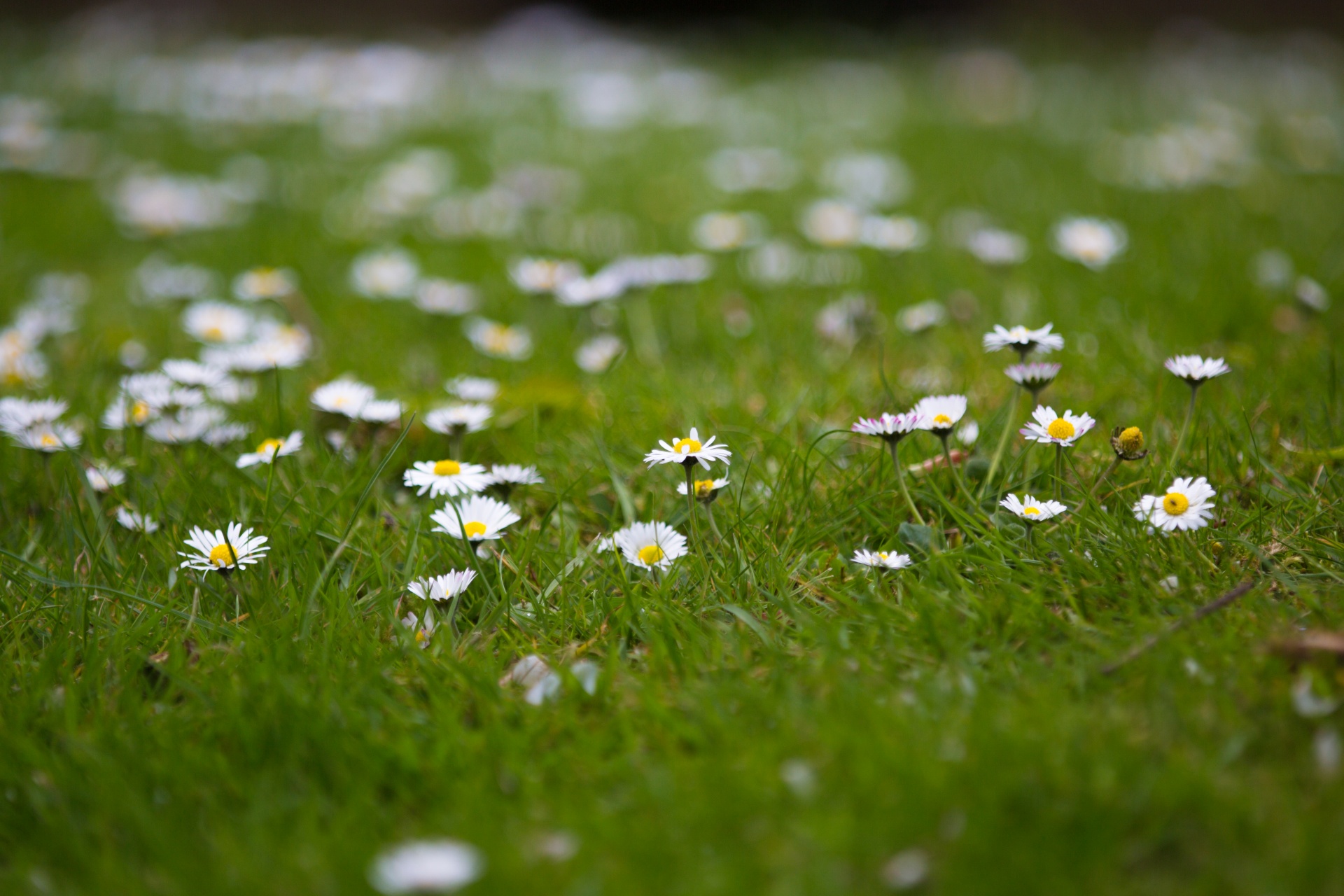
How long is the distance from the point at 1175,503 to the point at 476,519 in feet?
3.61

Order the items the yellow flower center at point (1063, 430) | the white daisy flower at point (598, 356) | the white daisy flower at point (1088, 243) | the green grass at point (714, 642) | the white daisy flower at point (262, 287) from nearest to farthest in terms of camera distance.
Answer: the green grass at point (714, 642) < the yellow flower center at point (1063, 430) < the white daisy flower at point (598, 356) < the white daisy flower at point (1088, 243) < the white daisy flower at point (262, 287)

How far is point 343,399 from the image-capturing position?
1.92 meters

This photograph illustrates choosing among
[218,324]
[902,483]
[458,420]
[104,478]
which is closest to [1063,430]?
[902,483]

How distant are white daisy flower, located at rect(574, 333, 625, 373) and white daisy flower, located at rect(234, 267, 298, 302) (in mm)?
860

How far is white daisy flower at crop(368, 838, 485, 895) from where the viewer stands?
944mm

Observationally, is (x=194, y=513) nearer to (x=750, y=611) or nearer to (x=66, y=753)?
(x=66, y=753)

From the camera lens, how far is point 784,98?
17.5ft

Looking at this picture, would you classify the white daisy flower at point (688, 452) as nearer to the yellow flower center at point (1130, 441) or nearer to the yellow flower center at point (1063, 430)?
the yellow flower center at point (1063, 430)

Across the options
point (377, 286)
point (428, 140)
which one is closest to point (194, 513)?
point (377, 286)

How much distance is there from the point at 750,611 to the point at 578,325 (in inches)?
50.7

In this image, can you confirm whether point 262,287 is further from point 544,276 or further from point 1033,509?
point 1033,509

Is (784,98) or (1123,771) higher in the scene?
(1123,771)

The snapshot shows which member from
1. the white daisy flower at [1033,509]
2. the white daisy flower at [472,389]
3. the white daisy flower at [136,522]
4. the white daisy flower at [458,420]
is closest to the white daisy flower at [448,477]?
the white daisy flower at [458,420]

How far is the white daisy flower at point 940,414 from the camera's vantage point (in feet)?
5.17
